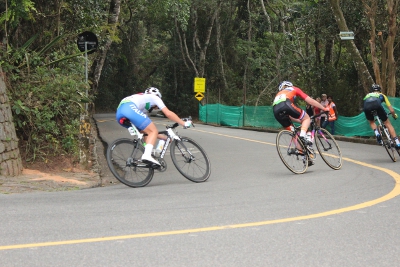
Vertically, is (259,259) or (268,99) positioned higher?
(259,259)

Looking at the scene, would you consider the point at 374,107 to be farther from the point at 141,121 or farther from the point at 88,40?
the point at 88,40

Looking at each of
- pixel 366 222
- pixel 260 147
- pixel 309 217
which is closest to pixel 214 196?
pixel 309 217

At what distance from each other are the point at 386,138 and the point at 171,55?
44.7 meters

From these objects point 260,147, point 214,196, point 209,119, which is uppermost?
point 214,196

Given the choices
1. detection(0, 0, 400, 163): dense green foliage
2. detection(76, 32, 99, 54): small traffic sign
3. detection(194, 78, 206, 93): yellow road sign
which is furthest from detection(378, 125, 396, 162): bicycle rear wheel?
detection(194, 78, 206, 93): yellow road sign

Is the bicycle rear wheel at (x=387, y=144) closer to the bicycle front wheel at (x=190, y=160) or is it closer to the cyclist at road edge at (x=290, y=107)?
the cyclist at road edge at (x=290, y=107)

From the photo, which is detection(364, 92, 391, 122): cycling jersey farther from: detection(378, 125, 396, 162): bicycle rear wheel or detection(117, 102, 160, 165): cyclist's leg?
detection(117, 102, 160, 165): cyclist's leg

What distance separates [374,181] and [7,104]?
6392 millimetres

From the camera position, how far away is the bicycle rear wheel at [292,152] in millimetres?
12148

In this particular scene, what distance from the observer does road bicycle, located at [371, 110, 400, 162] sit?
552 inches

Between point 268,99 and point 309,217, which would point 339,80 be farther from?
point 309,217

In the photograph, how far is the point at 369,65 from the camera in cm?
2931

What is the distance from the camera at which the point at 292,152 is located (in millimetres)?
12148

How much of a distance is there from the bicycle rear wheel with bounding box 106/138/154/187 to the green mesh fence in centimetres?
1246
